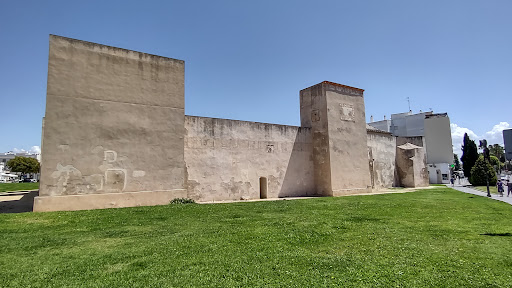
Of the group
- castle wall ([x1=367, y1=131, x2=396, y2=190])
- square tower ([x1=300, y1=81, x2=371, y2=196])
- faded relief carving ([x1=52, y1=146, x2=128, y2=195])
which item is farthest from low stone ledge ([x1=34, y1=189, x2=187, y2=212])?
castle wall ([x1=367, y1=131, x2=396, y2=190])

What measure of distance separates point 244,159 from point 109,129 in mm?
6387

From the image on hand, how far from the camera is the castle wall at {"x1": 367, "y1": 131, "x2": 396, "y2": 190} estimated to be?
21625 mm

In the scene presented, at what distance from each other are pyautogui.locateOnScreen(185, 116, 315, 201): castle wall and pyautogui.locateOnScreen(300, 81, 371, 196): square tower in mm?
682

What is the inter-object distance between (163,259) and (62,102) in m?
7.92

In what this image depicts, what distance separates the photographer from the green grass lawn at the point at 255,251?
3.50 metres

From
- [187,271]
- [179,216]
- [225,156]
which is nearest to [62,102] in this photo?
[179,216]

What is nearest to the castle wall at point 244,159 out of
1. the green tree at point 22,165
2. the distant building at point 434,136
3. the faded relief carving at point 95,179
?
the faded relief carving at point 95,179

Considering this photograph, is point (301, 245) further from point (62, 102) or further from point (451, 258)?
point (62, 102)

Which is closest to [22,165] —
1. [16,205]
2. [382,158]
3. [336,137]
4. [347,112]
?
[16,205]

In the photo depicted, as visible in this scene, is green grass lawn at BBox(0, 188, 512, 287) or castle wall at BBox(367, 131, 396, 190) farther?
castle wall at BBox(367, 131, 396, 190)

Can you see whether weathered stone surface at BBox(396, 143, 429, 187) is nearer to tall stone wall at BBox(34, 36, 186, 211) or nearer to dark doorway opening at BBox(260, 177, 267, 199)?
dark doorway opening at BBox(260, 177, 267, 199)

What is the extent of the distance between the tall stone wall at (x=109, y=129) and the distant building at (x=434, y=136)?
115 feet

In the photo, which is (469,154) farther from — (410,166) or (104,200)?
(104,200)

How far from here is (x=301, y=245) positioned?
5.09m
